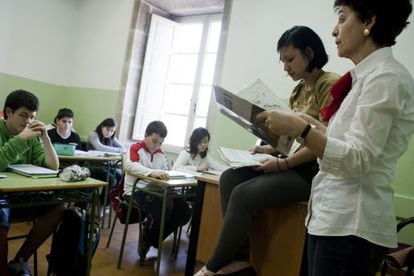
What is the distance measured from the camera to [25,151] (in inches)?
75.9

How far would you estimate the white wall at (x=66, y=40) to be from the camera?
191 inches

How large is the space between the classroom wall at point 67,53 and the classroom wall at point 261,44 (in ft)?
5.69

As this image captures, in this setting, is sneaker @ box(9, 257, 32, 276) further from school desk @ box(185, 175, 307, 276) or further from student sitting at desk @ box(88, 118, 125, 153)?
student sitting at desk @ box(88, 118, 125, 153)

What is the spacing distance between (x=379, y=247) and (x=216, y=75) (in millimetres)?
3360

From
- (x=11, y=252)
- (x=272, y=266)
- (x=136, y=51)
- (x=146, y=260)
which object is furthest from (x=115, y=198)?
(x=136, y=51)

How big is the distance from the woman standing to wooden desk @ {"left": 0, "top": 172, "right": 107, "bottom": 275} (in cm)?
124

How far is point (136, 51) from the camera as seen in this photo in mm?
4836

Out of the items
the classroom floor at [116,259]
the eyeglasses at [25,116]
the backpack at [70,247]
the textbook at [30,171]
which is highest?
the eyeglasses at [25,116]

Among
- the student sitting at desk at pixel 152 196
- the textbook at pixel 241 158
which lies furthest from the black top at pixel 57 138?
the textbook at pixel 241 158

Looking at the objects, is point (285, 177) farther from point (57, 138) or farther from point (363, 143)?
point (57, 138)

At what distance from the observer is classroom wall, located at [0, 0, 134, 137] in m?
4.86

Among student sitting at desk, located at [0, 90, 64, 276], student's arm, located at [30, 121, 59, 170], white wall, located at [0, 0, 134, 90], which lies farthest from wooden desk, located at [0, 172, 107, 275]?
white wall, located at [0, 0, 134, 90]

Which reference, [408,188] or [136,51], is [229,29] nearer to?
[136,51]

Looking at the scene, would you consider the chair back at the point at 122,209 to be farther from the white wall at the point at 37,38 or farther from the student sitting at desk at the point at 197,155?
the white wall at the point at 37,38
